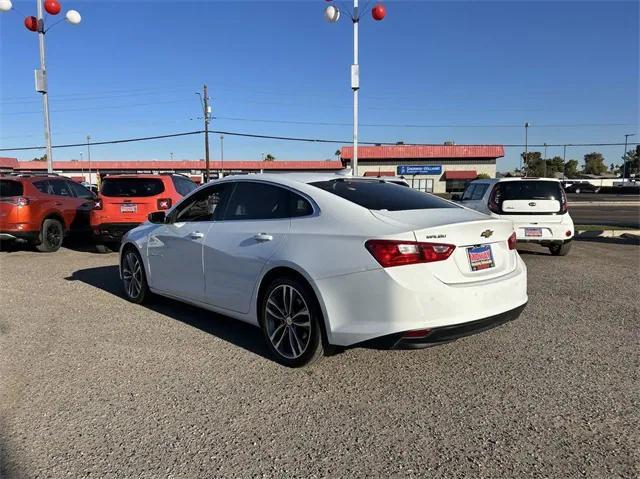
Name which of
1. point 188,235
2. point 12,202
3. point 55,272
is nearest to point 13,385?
point 188,235

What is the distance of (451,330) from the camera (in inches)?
135

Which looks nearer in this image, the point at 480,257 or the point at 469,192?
the point at 480,257

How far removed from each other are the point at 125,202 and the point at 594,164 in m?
148

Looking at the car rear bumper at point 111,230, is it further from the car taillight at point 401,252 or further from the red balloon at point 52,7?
the red balloon at point 52,7

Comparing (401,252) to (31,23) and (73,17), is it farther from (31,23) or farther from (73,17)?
(31,23)

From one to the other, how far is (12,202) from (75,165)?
77.8 metres

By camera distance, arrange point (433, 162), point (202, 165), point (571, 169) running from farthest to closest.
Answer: point (571, 169) → point (202, 165) → point (433, 162)

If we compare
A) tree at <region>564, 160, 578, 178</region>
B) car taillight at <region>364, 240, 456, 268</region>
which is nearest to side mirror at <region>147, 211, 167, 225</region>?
car taillight at <region>364, 240, 456, 268</region>

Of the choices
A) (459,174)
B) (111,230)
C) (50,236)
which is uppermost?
(459,174)

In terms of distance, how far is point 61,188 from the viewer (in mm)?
11133

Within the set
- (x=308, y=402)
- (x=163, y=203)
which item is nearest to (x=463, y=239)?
(x=308, y=402)

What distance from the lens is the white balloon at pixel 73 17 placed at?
15.1m

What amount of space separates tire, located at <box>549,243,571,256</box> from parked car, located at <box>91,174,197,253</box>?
24.4 ft

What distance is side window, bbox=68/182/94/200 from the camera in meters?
11.6
